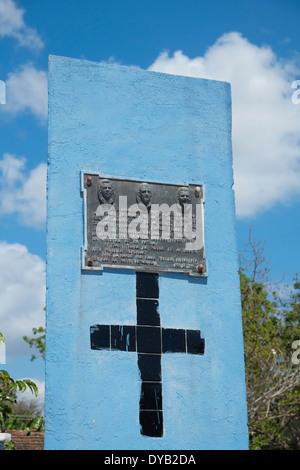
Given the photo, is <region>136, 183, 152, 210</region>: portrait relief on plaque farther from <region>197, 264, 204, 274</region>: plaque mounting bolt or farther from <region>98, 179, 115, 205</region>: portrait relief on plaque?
<region>197, 264, 204, 274</region>: plaque mounting bolt

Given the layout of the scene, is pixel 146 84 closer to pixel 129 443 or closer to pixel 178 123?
pixel 178 123

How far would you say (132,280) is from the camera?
7.09 meters

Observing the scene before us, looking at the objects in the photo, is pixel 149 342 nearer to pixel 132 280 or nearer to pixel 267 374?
pixel 132 280

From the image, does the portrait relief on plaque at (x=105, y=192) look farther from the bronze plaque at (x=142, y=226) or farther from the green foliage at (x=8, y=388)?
the green foliage at (x=8, y=388)

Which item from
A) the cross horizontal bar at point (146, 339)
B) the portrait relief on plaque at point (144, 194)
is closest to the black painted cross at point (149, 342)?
the cross horizontal bar at point (146, 339)

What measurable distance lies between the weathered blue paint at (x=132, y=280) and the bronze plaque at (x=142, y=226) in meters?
0.09

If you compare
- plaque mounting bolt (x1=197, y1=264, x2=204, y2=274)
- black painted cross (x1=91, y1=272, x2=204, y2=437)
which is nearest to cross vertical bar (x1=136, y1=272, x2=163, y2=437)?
black painted cross (x1=91, y1=272, x2=204, y2=437)

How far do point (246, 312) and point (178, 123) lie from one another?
9195 mm

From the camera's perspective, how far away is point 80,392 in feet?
21.6

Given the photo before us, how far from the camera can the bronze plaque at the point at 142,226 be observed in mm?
7070

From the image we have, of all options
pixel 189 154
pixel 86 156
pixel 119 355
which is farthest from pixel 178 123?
pixel 119 355

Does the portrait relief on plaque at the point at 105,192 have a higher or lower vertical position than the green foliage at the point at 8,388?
higher

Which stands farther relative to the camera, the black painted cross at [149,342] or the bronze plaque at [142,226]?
the bronze plaque at [142,226]

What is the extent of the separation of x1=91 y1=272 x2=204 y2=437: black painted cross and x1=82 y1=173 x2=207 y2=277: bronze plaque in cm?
26
